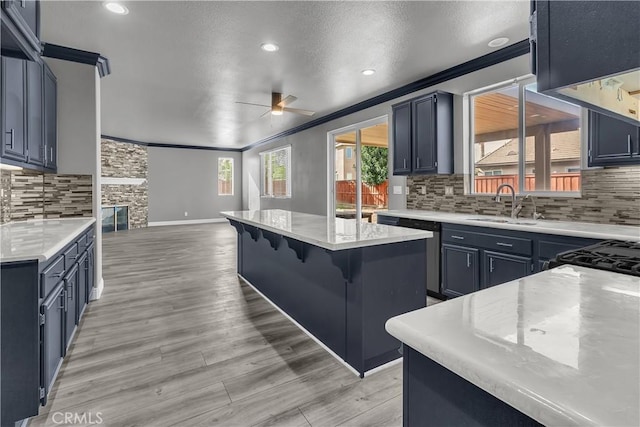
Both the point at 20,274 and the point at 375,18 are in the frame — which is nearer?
the point at 20,274

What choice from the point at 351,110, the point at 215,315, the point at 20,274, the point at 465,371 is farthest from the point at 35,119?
the point at 351,110

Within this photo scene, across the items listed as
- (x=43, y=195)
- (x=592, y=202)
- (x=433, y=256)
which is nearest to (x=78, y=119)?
(x=43, y=195)

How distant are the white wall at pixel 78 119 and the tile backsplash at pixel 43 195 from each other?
0.08 metres

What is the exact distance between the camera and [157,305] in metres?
3.46

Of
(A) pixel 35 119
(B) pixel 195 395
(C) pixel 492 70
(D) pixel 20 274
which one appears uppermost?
(C) pixel 492 70

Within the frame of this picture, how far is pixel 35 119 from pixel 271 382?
294 cm

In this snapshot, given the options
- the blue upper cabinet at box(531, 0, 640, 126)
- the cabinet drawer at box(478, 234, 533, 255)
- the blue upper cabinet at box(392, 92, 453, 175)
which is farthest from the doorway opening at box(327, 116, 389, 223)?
the blue upper cabinet at box(531, 0, 640, 126)

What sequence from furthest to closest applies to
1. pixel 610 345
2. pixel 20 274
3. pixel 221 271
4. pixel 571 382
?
pixel 221 271, pixel 20 274, pixel 610 345, pixel 571 382

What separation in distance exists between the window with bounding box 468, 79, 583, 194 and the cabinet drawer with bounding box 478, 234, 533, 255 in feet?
3.20

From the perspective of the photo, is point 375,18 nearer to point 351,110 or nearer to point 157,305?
point 351,110

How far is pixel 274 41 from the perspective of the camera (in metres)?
3.37

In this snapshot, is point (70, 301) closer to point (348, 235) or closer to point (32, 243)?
point (32, 243)

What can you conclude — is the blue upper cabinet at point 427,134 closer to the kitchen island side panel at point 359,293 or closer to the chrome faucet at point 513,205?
the chrome faucet at point 513,205

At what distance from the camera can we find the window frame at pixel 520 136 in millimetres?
3064
